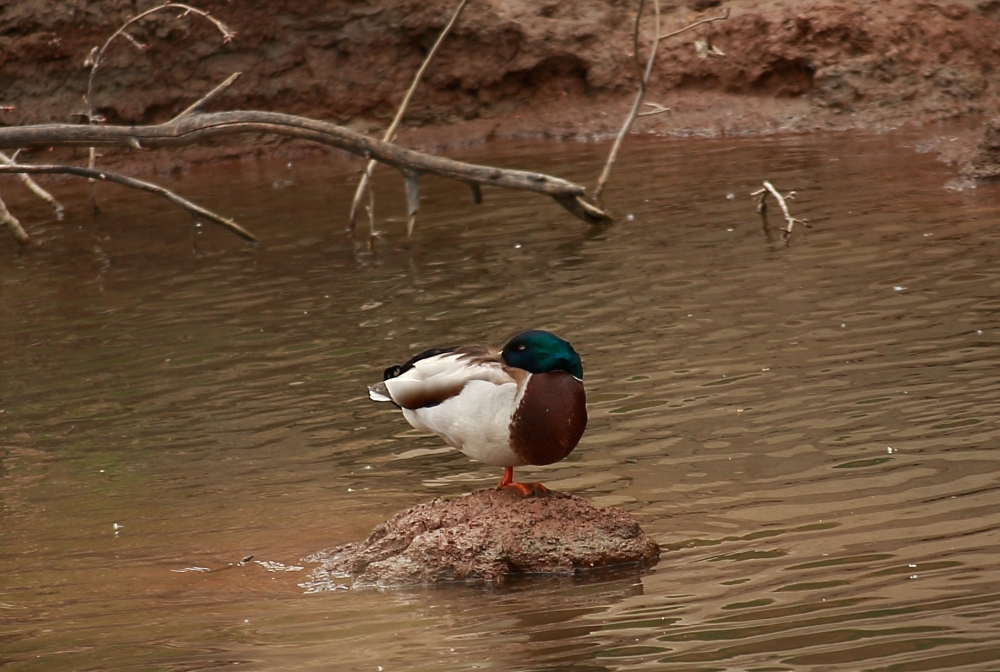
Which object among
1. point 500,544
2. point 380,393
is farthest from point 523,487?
point 380,393

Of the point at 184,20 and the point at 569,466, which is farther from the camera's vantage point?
the point at 184,20

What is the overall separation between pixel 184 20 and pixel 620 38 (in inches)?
240

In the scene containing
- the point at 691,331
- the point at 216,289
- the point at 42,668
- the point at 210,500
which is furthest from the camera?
the point at 216,289

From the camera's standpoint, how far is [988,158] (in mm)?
12211

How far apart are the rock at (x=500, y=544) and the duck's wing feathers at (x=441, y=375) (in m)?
0.48

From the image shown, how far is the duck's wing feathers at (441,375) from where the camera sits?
18.5 ft

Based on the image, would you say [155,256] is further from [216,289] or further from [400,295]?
[400,295]

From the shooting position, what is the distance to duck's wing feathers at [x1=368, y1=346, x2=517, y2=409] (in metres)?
5.64

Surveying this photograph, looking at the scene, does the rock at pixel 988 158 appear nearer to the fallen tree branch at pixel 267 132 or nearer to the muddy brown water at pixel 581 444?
the muddy brown water at pixel 581 444

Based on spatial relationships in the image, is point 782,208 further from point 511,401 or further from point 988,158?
point 511,401

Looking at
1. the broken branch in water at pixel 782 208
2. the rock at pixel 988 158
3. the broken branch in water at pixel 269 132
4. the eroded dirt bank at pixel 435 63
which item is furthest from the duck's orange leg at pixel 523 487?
the eroded dirt bank at pixel 435 63

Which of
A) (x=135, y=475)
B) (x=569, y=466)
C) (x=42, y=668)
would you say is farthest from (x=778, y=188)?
(x=42, y=668)

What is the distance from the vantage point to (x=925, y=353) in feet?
25.7

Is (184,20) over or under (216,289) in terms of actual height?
over
